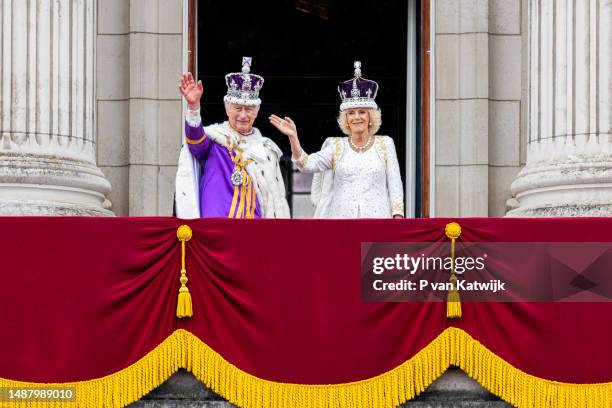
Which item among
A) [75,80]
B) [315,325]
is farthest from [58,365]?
[75,80]

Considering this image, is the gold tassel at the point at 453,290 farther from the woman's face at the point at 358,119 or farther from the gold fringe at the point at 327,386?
the woman's face at the point at 358,119

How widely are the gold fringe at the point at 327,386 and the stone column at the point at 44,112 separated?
7.77ft

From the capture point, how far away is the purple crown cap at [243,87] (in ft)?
37.9

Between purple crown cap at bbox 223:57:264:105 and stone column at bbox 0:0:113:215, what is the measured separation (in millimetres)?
1440

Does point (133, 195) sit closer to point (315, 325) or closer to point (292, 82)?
point (315, 325)

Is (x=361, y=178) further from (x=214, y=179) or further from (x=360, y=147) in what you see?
(x=214, y=179)

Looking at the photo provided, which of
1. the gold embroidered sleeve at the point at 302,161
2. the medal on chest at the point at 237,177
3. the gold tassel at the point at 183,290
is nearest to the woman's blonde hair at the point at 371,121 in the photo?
the gold embroidered sleeve at the point at 302,161

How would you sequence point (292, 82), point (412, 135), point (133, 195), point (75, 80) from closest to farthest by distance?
1. point (75, 80)
2. point (133, 195)
3. point (412, 135)
4. point (292, 82)

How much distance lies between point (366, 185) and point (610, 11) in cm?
259

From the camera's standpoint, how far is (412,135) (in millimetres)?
15586

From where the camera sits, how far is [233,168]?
11.7 meters

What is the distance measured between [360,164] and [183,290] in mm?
2614

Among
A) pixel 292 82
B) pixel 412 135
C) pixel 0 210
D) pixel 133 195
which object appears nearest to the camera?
pixel 0 210

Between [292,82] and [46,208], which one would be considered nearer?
[46,208]
